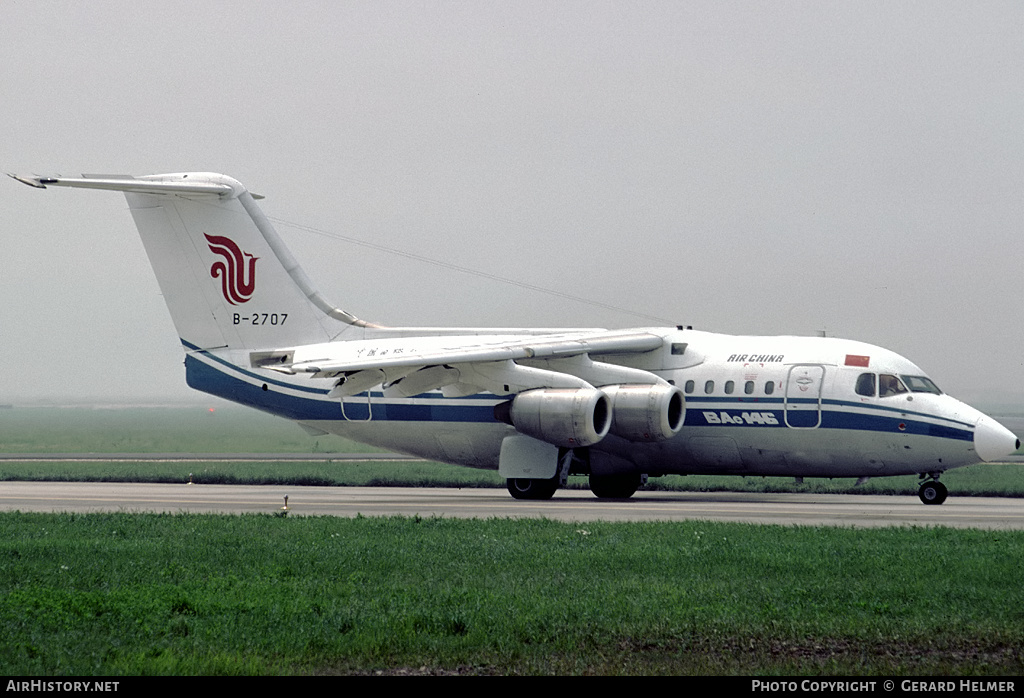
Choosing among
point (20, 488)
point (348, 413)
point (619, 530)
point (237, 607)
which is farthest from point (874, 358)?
point (20, 488)

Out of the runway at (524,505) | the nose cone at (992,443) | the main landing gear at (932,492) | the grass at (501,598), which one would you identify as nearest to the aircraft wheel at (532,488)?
the runway at (524,505)

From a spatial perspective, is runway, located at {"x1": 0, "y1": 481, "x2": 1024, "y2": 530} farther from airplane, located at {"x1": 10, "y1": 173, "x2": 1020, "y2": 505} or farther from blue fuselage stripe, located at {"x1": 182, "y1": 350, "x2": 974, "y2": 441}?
blue fuselage stripe, located at {"x1": 182, "y1": 350, "x2": 974, "y2": 441}

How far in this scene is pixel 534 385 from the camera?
2859 centimetres

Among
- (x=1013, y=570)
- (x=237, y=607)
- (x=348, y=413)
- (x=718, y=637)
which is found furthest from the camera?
(x=348, y=413)

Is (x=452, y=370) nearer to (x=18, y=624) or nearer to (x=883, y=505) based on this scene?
(x=883, y=505)

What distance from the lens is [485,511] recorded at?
2509 cm

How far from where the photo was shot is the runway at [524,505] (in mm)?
22828

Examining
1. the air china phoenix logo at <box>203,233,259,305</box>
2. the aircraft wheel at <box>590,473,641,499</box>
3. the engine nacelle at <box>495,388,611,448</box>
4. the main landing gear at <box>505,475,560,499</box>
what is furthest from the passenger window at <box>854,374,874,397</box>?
the air china phoenix logo at <box>203,233,259,305</box>

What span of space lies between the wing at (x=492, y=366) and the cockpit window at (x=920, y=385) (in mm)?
5362

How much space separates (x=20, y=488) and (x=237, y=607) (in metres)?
24.3

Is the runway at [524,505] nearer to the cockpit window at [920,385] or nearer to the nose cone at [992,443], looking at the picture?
the nose cone at [992,443]

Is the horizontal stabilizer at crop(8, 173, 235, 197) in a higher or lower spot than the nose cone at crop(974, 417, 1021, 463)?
higher

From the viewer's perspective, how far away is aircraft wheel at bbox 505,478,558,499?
29141 millimetres

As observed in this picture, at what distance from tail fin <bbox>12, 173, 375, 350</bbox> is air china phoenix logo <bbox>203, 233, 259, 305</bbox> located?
0.09ft
